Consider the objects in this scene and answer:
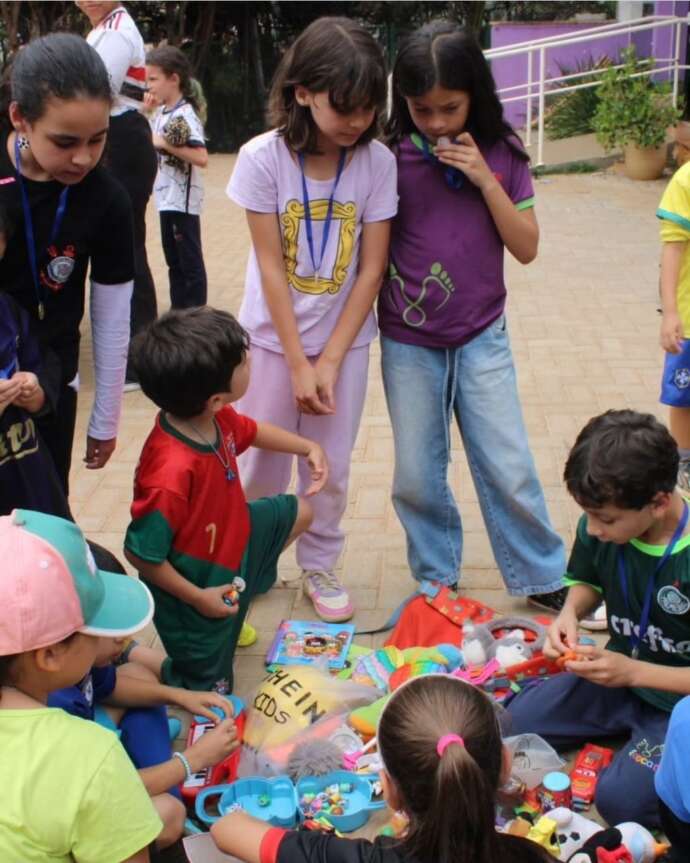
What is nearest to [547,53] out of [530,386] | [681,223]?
[530,386]

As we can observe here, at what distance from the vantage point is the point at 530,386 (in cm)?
575

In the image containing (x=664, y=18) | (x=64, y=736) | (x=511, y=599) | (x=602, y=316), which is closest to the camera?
(x=64, y=736)

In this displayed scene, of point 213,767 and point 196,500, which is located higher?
point 196,500

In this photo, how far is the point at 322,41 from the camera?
2.94 m

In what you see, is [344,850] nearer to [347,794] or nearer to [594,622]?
[347,794]

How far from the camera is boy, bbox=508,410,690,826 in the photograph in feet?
8.36

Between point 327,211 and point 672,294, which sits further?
point 672,294

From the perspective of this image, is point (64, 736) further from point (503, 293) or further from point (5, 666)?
point (503, 293)

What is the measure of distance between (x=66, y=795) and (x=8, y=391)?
3.46 ft

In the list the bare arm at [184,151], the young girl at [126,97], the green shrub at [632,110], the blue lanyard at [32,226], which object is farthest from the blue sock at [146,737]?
the green shrub at [632,110]

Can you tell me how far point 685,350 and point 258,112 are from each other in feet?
47.9

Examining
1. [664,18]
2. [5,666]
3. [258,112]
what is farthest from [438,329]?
[258,112]

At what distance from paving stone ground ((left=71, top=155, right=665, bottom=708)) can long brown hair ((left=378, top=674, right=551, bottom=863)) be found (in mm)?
1484

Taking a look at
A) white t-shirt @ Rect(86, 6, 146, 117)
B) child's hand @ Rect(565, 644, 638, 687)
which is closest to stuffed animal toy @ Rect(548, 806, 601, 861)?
child's hand @ Rect(565, 644, 638, 687)
